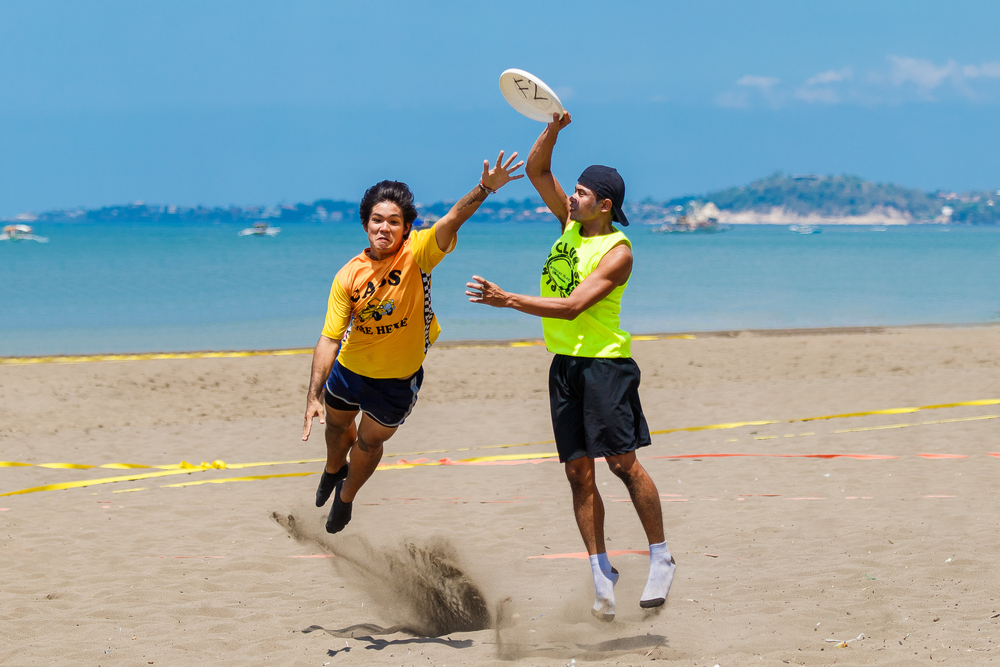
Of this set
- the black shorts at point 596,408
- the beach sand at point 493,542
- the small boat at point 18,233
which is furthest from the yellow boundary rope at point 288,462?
the small boat at point 18,233

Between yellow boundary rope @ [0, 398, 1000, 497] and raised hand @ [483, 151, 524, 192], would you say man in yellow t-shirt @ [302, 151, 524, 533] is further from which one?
yellow boundary rope @ [0, 398, 1000, 497]

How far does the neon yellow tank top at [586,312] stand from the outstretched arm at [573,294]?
6 centimetres

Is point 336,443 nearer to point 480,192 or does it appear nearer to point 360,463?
point 360,463

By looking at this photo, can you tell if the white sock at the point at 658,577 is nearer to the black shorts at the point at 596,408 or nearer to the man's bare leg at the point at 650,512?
the man's bare leg at the point at 650,512

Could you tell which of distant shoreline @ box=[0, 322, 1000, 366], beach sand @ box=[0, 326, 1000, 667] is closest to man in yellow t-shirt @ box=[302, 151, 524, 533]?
beach sand @ box=[0, 326, 1000, 667]

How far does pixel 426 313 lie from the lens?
513 cm

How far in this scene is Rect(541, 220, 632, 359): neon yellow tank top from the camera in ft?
14.6

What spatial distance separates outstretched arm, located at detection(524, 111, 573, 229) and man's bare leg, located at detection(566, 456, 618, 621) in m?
1.30

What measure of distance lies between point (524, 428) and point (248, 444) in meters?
3.13

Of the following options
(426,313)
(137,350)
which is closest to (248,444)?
(426,313)

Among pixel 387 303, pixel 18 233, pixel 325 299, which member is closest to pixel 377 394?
pixel 387 303

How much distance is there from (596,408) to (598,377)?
148 mm

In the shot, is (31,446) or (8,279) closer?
(31,446)

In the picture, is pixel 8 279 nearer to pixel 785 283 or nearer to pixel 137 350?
pixel 137 350
